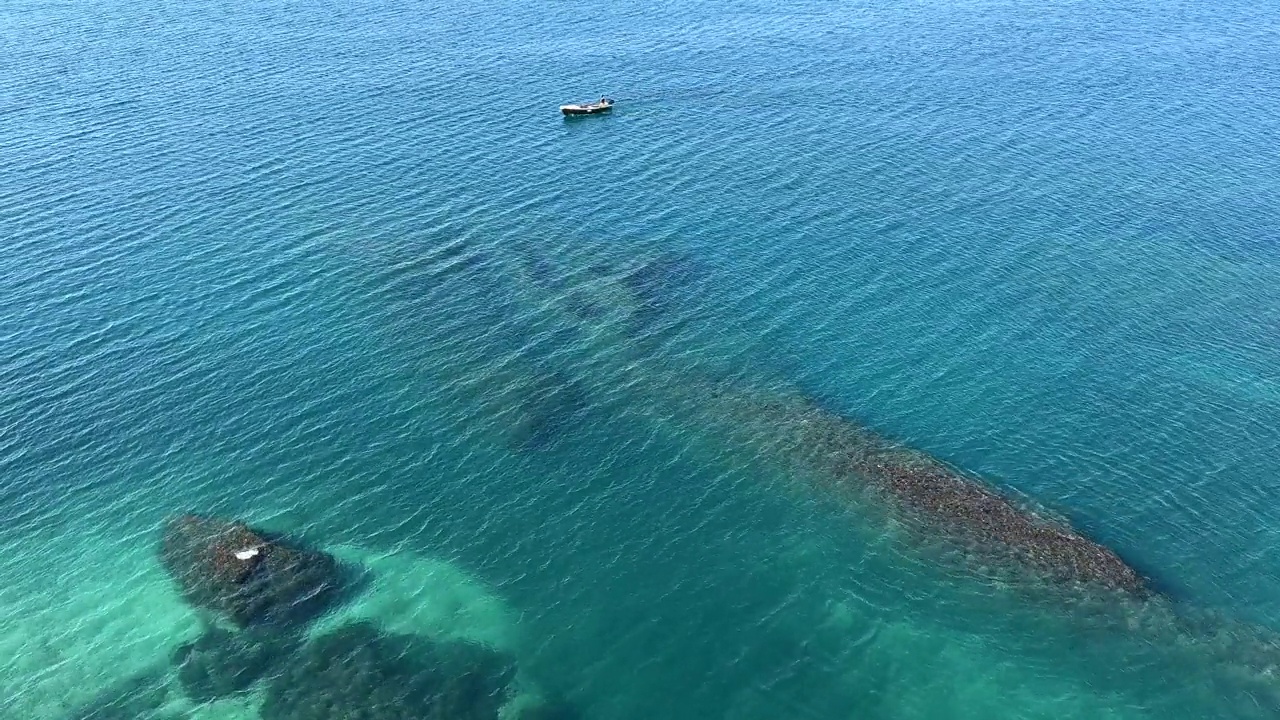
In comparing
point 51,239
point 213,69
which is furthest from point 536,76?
point 51,239

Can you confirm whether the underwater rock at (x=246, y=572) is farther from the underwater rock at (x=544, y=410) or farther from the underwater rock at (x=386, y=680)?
the underwater rock at (x=544, y=410)

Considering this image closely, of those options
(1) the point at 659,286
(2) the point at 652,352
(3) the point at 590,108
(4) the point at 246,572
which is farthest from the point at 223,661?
(3) the point at 590,108

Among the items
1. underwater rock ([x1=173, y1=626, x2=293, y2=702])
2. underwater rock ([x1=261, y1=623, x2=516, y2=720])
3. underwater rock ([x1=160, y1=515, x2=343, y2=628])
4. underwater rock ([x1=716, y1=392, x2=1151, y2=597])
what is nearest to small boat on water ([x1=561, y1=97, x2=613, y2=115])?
underwater rock ([x1=716, y1=392, x2=1151, y2=597])

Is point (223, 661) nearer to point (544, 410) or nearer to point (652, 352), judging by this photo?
point (544, 410)

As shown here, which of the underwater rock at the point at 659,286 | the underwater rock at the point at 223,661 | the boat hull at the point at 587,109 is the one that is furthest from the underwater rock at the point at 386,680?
the boat hull at the point at 587,109

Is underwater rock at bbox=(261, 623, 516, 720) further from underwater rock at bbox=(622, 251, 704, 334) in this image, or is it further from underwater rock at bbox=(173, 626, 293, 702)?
underwater rock at bbox=(622, 251, 704, 334)
